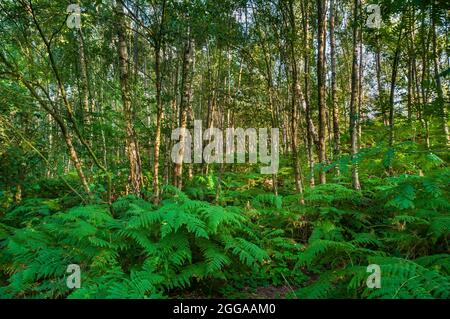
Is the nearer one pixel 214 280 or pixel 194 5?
pixel 214 280

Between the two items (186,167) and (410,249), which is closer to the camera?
(410,249)

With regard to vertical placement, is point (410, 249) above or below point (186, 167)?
below

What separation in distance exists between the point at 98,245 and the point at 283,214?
9.70 feet

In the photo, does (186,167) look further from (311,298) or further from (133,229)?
(311,298)

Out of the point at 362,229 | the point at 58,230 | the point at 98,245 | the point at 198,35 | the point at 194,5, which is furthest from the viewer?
the point at 198,35

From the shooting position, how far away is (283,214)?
517 cm

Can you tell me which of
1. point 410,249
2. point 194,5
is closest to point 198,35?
point 194,5

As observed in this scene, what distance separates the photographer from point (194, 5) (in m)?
5.70

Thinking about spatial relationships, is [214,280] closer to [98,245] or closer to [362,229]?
[98,245]

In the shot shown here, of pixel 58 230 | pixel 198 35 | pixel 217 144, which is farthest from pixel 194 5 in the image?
pixel 217 144

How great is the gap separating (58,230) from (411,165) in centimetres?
622
